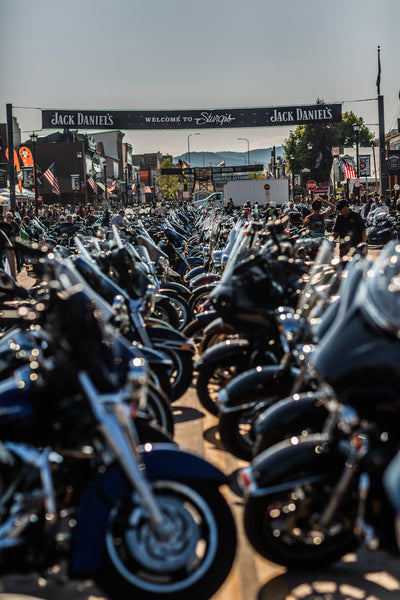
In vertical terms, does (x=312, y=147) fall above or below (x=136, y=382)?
above

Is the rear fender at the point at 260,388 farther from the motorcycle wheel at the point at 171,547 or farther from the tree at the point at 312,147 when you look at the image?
the tree at the point at 312,147

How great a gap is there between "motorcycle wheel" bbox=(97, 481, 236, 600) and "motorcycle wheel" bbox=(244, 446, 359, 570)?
29cm

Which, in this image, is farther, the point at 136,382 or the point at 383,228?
the point at 383,228

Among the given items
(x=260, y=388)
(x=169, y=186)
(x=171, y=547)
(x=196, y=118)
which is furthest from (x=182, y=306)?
(x=169, y=186)

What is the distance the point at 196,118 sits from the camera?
43.8 m

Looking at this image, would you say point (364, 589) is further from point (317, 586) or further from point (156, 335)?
point (156, 335)

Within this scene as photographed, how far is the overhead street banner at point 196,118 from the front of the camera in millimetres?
42594

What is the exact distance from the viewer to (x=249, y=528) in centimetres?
378

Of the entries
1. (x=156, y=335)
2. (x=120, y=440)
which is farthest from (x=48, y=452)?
(x=156, y=335)

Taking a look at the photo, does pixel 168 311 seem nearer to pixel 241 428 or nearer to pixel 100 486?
pixel 241 428

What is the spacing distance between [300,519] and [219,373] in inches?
98.1

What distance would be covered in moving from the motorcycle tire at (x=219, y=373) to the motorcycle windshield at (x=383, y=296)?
2.67m

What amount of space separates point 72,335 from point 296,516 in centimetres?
141

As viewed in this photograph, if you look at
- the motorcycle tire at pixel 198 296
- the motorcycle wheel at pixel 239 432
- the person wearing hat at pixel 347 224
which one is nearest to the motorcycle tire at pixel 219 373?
the motorcycle wheel at pixel 239 432
